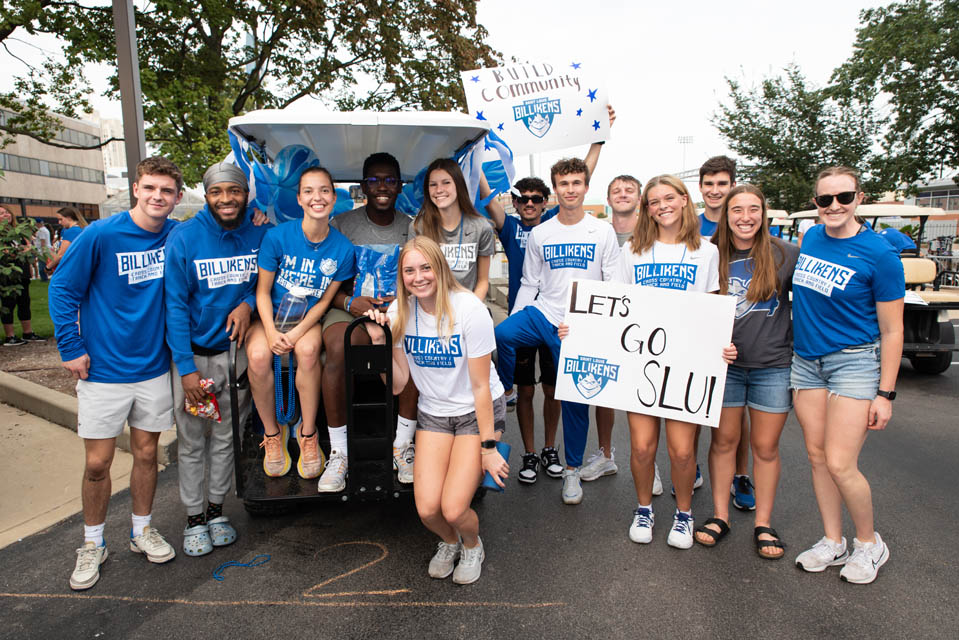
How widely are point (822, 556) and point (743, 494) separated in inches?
33.0

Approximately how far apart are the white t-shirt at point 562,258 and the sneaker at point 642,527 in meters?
1.31

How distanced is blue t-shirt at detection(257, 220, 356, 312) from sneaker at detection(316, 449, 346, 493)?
36.4 inches

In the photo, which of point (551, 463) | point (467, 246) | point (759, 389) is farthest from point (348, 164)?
point (759, 389)

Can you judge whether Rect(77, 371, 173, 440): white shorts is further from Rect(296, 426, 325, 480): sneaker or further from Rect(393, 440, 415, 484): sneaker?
Rect(393, 440, 415, 484): sneaker

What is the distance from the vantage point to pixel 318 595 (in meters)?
3.02

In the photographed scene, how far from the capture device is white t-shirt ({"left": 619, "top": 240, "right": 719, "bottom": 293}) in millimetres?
3439

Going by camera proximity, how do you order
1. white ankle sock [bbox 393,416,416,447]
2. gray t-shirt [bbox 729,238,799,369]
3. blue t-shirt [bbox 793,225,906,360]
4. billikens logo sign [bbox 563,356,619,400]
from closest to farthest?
blue t-shirt [bbox 793,225,906,360], gray t-shirt [bbox 729,238,799,369], white ankle sock [bbox 393,416,416,447], billikens logo sign [bbox 563,356,619,400]

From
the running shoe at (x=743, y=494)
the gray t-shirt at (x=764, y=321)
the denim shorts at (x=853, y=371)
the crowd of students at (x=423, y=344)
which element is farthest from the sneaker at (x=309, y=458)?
the denim shorts at (x=853, y=371)

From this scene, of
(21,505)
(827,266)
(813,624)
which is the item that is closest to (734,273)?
(827,266)

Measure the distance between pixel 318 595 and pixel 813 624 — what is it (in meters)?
2.35

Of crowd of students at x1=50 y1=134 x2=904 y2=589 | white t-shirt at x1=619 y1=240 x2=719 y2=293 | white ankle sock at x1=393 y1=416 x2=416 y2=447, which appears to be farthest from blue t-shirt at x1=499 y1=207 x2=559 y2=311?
white ankle sock at x1=393 y1=416 x2=416 y2=447

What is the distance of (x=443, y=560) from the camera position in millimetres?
3213

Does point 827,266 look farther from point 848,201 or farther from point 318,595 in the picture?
point 318,595

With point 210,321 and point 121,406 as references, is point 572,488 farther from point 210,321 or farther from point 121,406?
point 121,406
